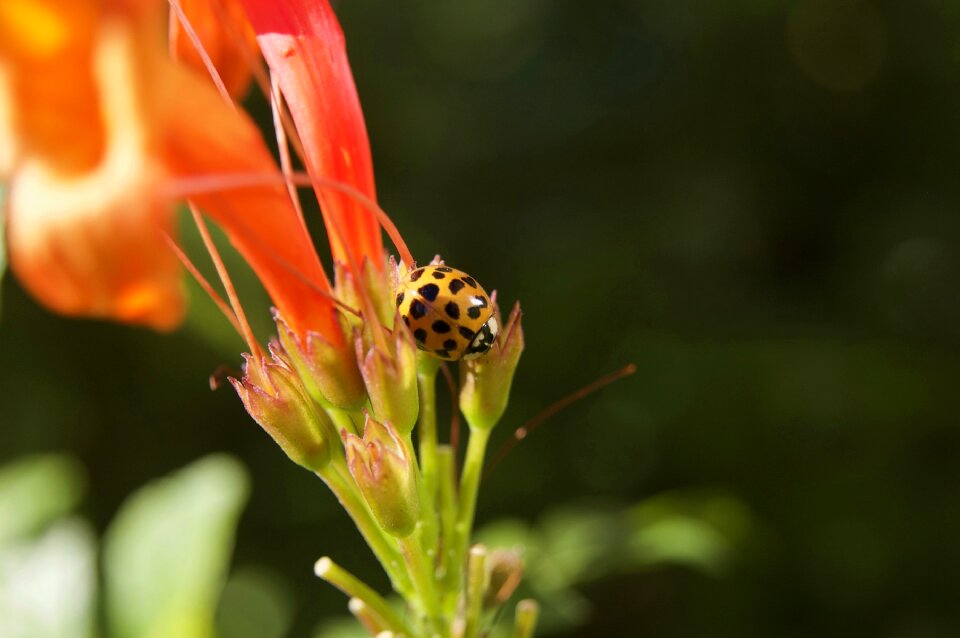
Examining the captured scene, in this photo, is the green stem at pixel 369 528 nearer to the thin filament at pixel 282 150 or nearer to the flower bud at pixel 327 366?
the flower bud at pixel 327 366

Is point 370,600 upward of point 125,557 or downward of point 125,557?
upward

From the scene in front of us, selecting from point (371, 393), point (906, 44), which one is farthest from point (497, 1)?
point (371, 393)

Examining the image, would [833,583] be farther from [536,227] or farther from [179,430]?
[179,430]

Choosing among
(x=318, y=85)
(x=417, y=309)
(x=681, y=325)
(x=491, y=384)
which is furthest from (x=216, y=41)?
(x=681, y=325)

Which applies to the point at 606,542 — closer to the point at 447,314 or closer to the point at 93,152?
the point at 447,314

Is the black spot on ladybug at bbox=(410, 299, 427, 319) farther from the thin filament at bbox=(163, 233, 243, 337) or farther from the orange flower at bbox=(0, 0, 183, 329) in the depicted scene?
the orange flower at bbox=(0, 0, 183, 329)

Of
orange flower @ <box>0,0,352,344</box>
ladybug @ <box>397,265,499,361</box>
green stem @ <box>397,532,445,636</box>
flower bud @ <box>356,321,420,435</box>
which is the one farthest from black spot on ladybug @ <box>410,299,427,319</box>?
orange flower @ <box>0,0,352,344</box>
